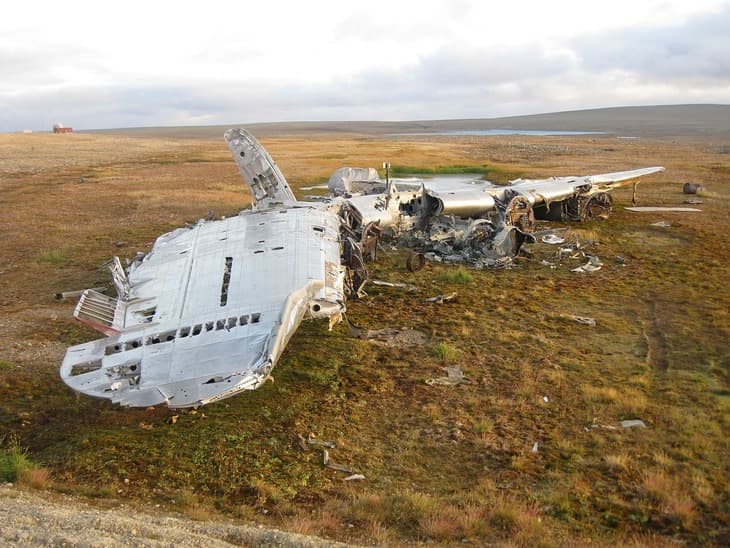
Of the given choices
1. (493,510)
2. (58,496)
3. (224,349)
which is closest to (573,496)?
(493,510)

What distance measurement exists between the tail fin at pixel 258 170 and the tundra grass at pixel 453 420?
4.29 meters

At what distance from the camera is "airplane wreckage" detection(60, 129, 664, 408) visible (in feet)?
27.3

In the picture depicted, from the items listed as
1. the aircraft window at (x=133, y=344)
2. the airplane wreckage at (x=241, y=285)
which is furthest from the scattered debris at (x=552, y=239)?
the aircraft window at (x=133, y=344)

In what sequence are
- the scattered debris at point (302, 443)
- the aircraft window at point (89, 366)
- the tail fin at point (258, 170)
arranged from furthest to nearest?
the tail fin at point (258, 170)
the scattered debris at point (302, 443)
the aircraft window at point (89, 366)

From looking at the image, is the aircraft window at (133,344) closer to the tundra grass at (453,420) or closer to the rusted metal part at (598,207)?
the tundra grass at (453,420)

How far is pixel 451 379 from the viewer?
11.2 meters

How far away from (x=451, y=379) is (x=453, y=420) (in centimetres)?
160

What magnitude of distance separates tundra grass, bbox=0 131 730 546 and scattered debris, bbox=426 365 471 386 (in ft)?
0.65

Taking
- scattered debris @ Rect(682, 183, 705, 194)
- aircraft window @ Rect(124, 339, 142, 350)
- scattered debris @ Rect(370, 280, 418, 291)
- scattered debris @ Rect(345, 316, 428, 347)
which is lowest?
scattered debris @ Rect(345, 316, 428, 347)

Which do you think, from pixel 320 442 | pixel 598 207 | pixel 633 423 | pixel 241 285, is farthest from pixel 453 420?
pixel 598 207

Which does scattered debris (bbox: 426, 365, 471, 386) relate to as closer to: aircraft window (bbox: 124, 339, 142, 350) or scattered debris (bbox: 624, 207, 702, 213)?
aircraft window (bbox: 124, 339, 142, 350)

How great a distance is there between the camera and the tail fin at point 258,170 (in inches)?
720

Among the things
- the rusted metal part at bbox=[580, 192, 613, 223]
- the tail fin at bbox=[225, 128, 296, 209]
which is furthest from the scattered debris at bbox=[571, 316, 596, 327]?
the rusted metal part at bbox=[580, 192, 613, 223]

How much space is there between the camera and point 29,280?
17.6 m
